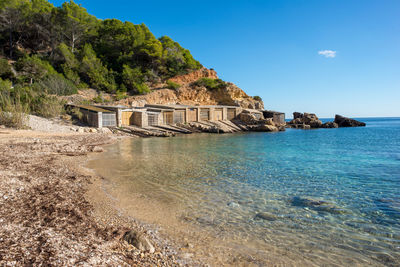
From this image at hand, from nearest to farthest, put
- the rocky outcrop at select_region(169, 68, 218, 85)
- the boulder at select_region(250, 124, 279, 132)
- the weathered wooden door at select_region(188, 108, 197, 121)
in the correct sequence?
the weathered wooden door at select_region(188, 108, 197, 121), the boulder at select_region(250, 124, 279, 132), the rocky outcrop at select_region(169, 68, 218, 85)

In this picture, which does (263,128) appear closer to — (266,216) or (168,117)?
(168,117)

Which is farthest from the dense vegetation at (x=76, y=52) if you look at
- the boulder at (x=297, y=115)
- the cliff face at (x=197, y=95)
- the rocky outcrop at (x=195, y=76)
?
the boulder at (x=297, y=115)

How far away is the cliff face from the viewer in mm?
40906

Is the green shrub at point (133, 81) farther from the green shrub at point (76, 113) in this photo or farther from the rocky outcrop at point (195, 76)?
the green shrub at point (76, 113)

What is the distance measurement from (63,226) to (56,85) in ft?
109

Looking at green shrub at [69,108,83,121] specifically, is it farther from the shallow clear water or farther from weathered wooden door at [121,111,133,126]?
the shallow clear water

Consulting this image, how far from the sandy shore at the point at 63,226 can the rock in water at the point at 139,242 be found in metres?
0.07

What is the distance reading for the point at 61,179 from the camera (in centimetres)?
661

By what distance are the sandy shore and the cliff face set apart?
111 feet

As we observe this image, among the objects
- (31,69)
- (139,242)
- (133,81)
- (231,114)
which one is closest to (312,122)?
(231,114)

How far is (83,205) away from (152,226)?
177cm

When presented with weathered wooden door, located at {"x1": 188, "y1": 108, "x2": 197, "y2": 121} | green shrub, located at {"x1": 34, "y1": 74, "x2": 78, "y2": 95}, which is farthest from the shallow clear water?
green shrub, located at {"x1": 34, "y1": 74, "x2": 78, "y2": 95}

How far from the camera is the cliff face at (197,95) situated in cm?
4091

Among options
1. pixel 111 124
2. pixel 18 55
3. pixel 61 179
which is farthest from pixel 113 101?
pixel 61 179
